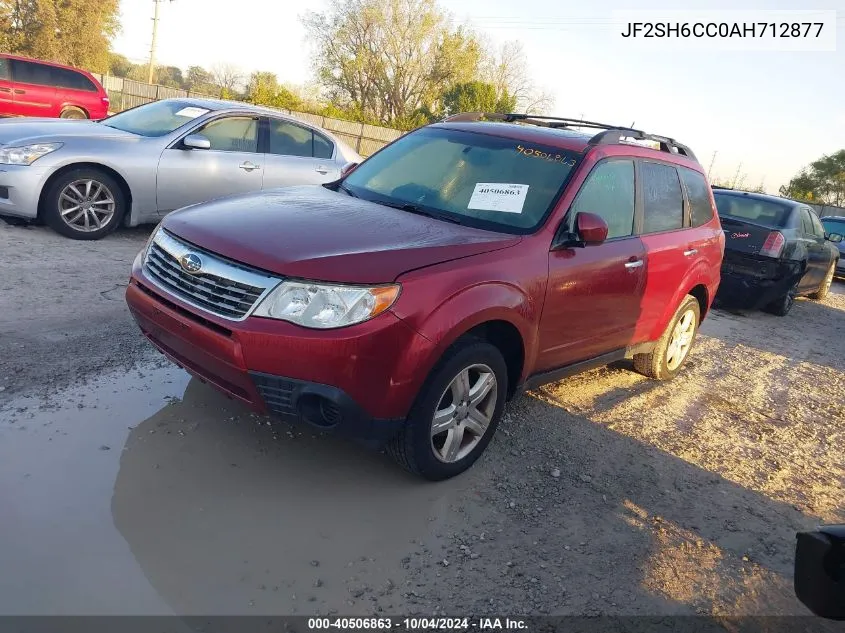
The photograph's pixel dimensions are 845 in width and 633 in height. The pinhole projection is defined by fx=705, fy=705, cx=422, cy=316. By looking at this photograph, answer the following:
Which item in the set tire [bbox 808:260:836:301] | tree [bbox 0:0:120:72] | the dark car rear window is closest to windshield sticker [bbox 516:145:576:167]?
the dark car rear window

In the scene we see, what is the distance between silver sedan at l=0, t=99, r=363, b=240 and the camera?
671 cm

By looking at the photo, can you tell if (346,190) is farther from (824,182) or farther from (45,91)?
(824,182)

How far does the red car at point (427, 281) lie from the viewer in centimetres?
295

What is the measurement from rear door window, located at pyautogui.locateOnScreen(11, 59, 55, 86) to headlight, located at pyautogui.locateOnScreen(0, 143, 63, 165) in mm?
10545

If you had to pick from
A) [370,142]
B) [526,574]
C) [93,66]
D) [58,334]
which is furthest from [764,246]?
[93,66]

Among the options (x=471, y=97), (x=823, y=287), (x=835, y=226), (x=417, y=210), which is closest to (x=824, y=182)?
(x=471, y=97)

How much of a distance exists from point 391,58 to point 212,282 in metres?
40.1

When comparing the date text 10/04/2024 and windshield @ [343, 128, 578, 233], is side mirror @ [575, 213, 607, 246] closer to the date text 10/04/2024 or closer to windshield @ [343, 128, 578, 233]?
windshield @ [343, 128, 578, 233]

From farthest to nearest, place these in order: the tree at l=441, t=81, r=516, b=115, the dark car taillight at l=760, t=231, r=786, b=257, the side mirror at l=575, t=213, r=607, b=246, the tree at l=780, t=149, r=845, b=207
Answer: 1. the tree at l=780, t=149, r=845, b=207
2. the tree at l=441, t=81, r=516, b=115
3. the dark car taillight at l=760, t=231, r=786, b=257
4. the side mirror at l=575, t=213, r=607, b=246

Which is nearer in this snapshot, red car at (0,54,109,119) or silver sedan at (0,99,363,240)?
silver sedan at (0,99,363,240)

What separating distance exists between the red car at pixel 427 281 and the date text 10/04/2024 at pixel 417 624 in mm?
787

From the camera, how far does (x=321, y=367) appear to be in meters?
2.91

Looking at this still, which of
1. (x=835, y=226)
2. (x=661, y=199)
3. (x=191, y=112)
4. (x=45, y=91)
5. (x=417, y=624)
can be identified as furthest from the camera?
(x=835, y=226)

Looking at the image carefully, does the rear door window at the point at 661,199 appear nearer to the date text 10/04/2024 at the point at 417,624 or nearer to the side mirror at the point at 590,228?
the side mirror at the point at 590,228
